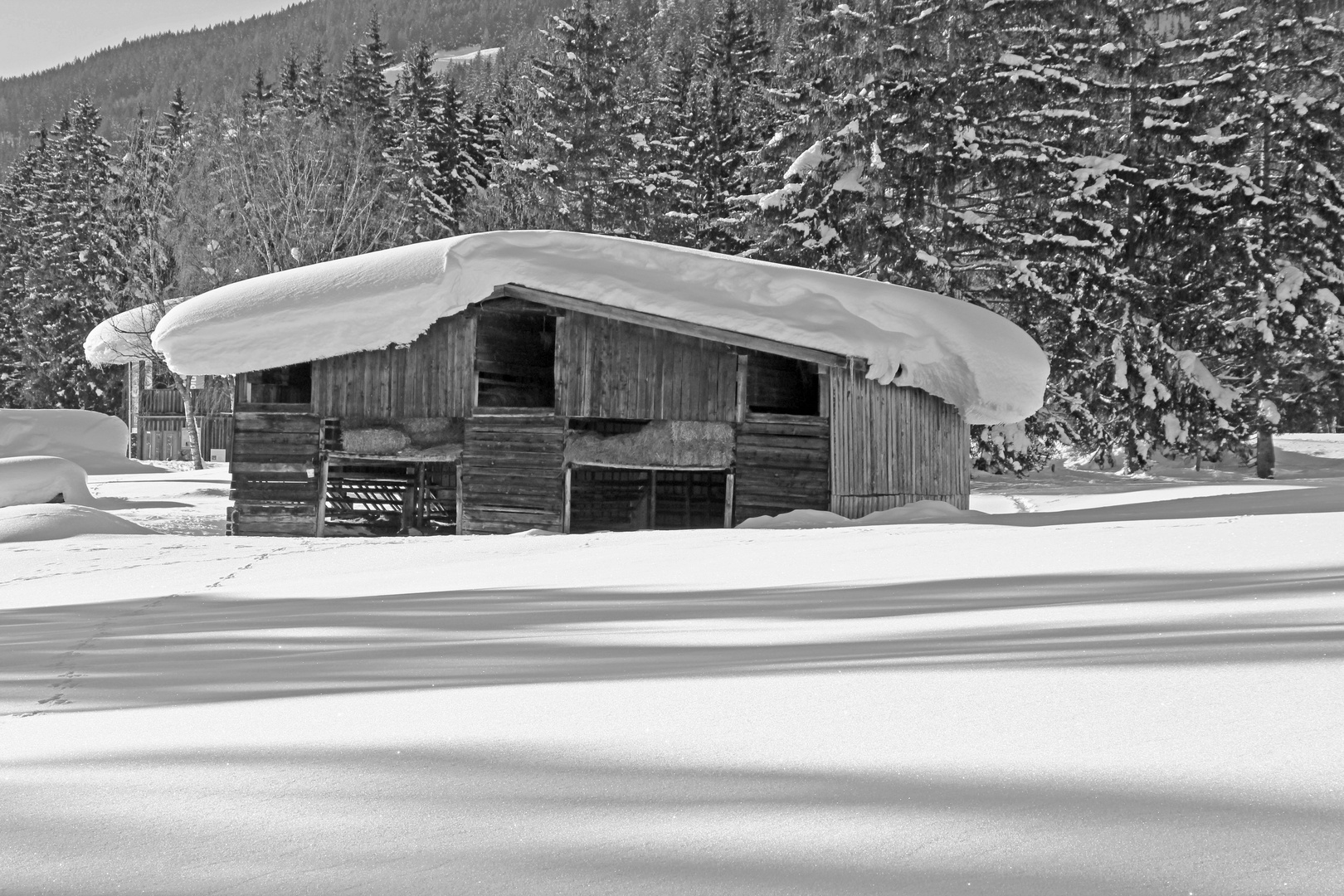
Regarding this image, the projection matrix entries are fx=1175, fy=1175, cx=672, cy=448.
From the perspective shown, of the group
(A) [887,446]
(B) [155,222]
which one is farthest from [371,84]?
(A) [887,446]

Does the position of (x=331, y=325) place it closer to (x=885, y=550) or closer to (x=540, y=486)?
(x=540, y=486)

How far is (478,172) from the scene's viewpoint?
52.9 m

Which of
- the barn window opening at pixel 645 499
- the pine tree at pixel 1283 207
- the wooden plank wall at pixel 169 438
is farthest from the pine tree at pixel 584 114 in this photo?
the pine tree at pixel 1283 207

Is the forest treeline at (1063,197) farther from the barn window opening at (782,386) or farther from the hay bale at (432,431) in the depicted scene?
the hay bale at (432,431)

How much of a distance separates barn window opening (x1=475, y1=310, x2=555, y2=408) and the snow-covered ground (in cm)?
1296

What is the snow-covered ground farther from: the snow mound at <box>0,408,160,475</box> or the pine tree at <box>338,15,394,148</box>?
the pine tree at <box>338,15,394,148</box>

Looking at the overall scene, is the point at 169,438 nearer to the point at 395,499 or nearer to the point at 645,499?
the point at 395,499

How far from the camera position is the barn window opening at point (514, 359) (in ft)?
70.2

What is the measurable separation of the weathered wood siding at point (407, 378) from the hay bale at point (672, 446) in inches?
104

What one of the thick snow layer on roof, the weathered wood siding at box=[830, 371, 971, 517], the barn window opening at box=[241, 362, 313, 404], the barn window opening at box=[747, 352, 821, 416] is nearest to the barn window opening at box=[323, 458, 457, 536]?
the barn window opening at box=[241, 362, 313, 404]

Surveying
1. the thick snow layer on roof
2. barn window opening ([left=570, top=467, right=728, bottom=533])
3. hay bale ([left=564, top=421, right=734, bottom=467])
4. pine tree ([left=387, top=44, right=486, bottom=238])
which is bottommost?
barn window opening ([left=570, top=467, right=728, bottom=533])

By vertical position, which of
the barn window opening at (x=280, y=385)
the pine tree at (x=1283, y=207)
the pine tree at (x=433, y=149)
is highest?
the pine tree at (x=433, y=149)

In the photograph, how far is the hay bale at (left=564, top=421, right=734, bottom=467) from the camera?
771 inches

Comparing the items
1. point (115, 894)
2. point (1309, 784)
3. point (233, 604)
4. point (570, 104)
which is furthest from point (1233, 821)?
point (570, 104)
